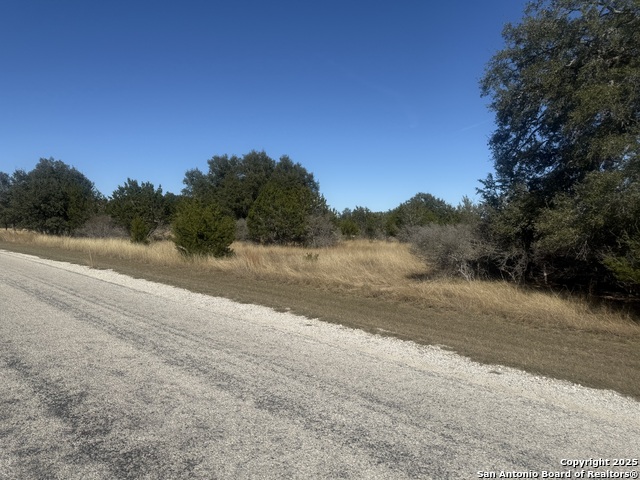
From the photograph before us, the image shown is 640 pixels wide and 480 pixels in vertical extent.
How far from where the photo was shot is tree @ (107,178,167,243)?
37156 mm

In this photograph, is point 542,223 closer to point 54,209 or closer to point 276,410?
point 276,410

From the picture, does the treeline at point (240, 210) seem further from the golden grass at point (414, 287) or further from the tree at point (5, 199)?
the golden grass at point (414, 287)

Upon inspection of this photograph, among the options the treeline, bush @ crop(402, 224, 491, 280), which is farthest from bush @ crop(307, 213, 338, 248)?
bush @ crop(402, 224, 491, 280)

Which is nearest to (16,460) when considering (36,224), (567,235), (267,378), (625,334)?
(267,378)

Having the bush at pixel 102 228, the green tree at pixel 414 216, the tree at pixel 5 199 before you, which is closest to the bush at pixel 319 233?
the green tree at pixel 414 216

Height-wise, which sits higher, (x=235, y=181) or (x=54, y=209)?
(x=235, y=181)

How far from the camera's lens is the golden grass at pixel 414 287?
9484 mm

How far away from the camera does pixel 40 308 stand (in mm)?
8812

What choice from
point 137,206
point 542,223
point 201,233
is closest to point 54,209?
point 137,206

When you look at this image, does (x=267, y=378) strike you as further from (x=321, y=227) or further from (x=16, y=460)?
(x=321, y=227)

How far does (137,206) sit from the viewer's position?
123 ft

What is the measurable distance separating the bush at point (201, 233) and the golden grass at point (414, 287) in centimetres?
88

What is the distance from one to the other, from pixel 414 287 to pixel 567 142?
20.7 ft

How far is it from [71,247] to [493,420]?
32099 millimetres
